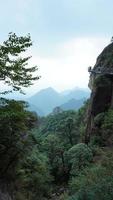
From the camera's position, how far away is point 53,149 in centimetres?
4325

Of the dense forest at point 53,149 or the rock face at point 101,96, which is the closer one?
the dense forest at point 53,149

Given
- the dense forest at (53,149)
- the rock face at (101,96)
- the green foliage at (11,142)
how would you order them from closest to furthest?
the dense forest at (53,149), the green foliage at (11,142), the rock face at (101,96)

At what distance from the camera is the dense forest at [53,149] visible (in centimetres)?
1492

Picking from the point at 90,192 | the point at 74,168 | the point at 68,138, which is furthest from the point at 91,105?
the point at 90,192

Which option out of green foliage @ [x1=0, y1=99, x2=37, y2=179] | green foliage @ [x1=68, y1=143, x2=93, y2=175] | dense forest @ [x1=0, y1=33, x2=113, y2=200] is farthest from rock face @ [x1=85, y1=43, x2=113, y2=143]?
green foliage @ [x1=0, y1=99, x2=37, y2=179]

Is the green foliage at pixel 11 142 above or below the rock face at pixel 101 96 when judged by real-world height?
below

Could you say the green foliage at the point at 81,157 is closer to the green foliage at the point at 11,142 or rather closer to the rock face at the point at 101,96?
the rock face at the point at 101,96

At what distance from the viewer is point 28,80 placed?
50.3 feet

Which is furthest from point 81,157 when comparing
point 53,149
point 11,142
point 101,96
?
point 11,142

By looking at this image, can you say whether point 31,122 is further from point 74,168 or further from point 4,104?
point 74,168

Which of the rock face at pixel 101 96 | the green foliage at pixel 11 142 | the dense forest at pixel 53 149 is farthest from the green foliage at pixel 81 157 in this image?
the green foliage at pixel 11 142

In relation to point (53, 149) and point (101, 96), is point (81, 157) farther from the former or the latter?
point (101, 96)

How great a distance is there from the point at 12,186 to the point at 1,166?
4.18ft

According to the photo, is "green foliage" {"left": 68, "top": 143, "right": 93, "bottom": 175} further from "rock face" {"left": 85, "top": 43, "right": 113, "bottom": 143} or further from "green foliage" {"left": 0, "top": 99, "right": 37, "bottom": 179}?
"green foliage" {"left": 0, "top": 99, "right": 37, "bottom": 179}
